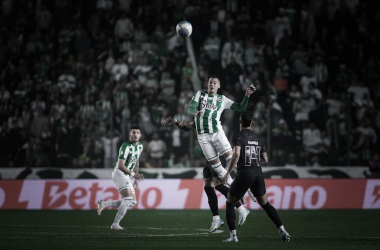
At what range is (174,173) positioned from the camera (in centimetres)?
1889

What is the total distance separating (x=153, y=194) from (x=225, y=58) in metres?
5.46

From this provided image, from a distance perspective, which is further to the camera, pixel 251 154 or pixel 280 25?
pixel 280 25

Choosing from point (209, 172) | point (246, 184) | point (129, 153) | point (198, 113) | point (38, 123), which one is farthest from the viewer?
point (38, 123)

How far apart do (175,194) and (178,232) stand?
7811 millimetres

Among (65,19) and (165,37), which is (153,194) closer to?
(165,37)

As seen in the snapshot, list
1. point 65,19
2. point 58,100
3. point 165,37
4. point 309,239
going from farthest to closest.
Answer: point 65,19, point 165,37, point 58,100, point 309,239

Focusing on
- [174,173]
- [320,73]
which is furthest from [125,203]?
[320,73]

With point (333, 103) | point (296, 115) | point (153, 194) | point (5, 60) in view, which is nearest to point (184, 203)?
point (153, 194)

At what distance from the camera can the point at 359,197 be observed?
60.4 feet

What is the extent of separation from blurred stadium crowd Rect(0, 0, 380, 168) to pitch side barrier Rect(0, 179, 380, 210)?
0.70 metres

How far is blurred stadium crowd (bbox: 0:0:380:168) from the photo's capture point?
62.4 feet

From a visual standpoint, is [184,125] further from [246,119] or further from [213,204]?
[246,119]

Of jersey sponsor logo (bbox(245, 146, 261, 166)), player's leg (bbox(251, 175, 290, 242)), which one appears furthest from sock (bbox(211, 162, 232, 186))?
jersey sponsor logo (bbox(245, 146, 261, 166))

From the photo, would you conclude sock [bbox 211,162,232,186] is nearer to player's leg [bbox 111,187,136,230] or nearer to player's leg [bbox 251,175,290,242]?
player's leg [bbox 251,175,290,242]
